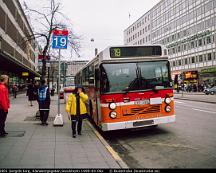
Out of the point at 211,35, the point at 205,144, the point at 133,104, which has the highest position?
the point at 211,35

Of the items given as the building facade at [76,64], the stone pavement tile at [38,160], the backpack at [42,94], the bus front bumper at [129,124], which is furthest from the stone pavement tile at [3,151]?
the building facade at [76,64]

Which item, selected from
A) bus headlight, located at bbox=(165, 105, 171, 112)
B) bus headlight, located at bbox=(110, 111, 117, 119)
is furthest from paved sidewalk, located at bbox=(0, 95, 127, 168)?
bus headlight, located at bbox=(165, 105, 171, 112)

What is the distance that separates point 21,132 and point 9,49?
34295mm

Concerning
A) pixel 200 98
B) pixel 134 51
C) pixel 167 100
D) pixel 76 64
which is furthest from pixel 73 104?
pixel 200 98

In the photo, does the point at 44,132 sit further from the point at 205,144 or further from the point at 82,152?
the point at 205,144

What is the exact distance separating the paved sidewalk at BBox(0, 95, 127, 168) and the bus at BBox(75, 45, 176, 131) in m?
1.07

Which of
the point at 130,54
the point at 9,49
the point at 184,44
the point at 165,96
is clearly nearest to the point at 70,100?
the point at 130,54

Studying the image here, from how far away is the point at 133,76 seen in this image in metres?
8.69

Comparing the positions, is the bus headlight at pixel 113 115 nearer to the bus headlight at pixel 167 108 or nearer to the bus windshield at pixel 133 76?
the bus windshield at pixel 133 76

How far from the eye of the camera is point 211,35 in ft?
174

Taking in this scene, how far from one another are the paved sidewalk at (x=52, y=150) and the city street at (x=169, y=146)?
0.66 m

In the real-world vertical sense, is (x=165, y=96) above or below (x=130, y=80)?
below

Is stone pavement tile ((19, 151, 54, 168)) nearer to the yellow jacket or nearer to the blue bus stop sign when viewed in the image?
the yellow jacket

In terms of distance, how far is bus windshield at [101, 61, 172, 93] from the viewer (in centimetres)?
855
